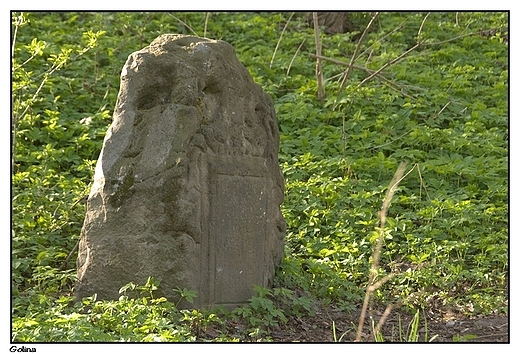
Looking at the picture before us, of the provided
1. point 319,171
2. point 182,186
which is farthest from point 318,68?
point 182,186

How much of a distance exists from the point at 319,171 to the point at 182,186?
3.43m

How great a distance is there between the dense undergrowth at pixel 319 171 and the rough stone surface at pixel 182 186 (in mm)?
218

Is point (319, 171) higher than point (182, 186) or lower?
lower

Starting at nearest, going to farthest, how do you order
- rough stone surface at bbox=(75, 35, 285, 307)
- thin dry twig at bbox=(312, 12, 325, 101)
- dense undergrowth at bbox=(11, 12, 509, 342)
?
rough stone surface at bbox=(75, 35, 285, 307) < dense undergrowth at bbox=(11, 12, 509, 342) < thin dry twig at bbox=(312, 12, 325, 101)

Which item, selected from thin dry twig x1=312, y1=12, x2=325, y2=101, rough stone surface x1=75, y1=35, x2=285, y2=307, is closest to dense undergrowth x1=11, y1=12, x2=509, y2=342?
thin dry twig x1=312, y1=12, x2=325, y2=101

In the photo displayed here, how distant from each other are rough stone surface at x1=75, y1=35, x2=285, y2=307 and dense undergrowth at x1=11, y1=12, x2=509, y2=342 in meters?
0.22

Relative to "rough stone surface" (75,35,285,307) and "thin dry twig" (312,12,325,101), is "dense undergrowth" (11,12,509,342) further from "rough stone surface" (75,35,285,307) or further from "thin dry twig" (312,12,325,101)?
"rough stone surface" (75,35,285,307)

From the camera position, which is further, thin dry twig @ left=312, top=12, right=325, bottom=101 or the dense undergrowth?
thin dry twig @ left=312, top=12, right=325, bottom=101

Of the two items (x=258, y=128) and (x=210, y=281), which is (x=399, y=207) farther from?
(x=210, y=281)

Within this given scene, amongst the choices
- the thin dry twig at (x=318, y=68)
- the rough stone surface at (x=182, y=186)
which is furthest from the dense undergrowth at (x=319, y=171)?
the rough stone surface at (x=182, y=186)

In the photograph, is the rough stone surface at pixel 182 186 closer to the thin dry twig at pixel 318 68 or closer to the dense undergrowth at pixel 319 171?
the dense undergrowth at pixel 319 171

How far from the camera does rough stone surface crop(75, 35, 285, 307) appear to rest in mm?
4875

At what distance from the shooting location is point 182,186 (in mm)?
4887

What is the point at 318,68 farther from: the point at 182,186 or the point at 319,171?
the point at 182,186
